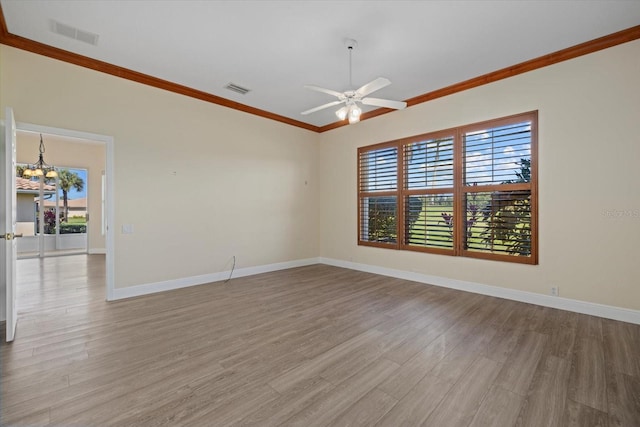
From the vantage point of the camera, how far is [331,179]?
21.6ft

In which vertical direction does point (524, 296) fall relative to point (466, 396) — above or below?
above

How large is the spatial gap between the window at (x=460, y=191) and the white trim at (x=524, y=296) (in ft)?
1.49

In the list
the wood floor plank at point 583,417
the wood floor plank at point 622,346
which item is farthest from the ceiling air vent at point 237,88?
the wood floor plank at point 622,346

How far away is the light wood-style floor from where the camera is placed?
175 cm

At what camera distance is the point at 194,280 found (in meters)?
4.73

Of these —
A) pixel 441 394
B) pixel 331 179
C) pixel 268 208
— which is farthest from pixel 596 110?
pixel 268 208

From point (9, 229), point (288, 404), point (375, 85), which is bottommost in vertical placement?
point (288, 404)

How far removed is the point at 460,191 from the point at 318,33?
10.3ft

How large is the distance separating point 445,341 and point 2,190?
198 inches

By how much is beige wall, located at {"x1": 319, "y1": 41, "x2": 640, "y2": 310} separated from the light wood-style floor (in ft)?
1.52

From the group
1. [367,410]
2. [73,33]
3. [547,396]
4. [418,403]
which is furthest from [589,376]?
[73,33]

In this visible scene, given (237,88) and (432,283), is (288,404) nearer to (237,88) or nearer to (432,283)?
(432,283)

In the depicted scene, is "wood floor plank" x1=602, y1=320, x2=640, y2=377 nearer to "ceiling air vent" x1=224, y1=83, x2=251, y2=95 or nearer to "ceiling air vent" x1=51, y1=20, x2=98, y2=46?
"ceiling air vent" x1=224, y1=83, x2=251, y2=95

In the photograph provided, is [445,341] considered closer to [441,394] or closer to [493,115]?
[441,394]
